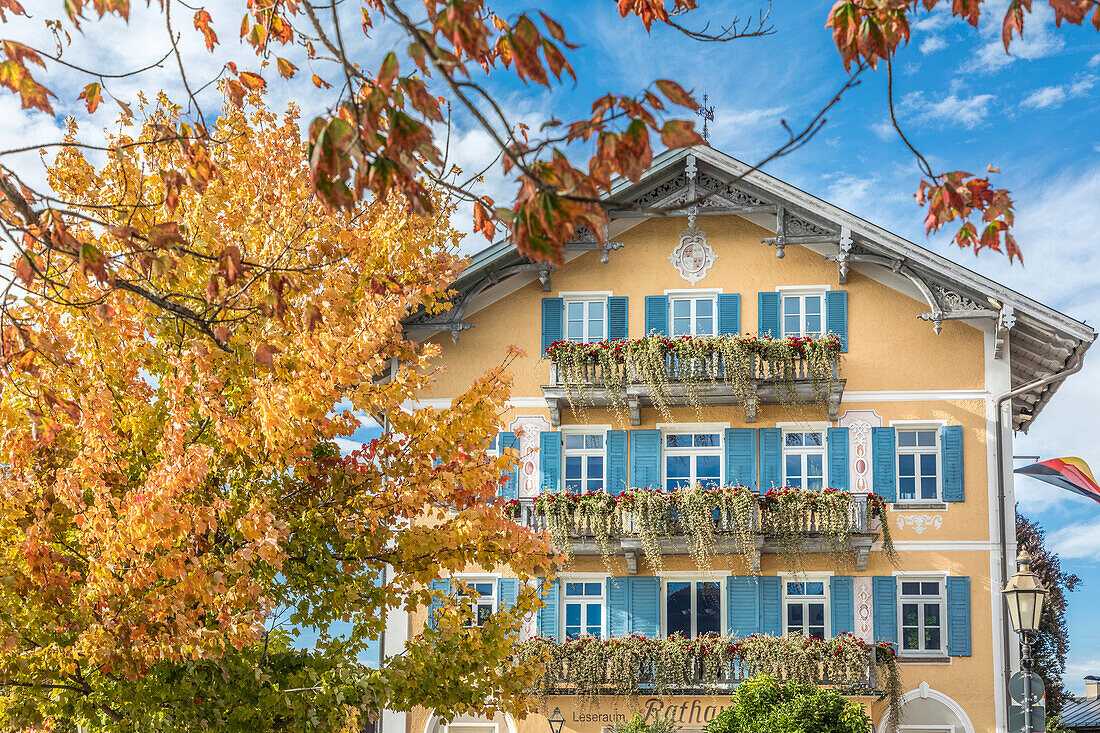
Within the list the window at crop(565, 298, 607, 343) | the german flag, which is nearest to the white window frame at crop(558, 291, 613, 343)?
the window at crop(565, 298, 607, 343)

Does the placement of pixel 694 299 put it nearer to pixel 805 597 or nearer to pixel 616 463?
pixel 616 463

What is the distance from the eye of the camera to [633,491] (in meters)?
22.8

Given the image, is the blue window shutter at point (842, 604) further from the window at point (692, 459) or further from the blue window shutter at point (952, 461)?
the window at point (692, 459)

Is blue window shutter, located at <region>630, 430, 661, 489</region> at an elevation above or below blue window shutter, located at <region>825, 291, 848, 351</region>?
below

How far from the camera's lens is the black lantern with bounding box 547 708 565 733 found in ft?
72.6

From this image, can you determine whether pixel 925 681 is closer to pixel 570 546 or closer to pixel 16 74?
pixel 570 546

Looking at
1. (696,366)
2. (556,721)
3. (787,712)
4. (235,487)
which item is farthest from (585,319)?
(235,487)

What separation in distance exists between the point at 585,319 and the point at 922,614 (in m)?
8.69

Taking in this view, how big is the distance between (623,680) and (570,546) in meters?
2.69

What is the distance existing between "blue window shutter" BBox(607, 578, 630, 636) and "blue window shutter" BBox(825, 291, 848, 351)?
251 inches

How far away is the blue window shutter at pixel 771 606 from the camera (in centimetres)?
2256

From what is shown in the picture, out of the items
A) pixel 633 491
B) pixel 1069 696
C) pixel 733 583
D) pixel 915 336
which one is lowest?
pixel 1069 696

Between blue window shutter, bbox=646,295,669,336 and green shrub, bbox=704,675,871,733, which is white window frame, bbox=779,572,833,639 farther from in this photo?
blue window shutter, bbox=646,295,669,336

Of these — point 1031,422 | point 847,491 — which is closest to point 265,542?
point 847,491
